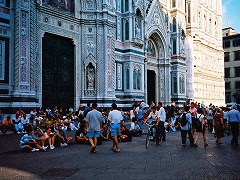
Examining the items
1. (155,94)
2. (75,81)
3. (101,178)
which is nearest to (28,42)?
(75,81)

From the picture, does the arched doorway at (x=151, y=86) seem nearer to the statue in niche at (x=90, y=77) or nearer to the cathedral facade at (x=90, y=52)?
the cathedral facade at (x=90, y=52)

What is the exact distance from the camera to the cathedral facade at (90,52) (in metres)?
19.8

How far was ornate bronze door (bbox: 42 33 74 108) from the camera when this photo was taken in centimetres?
2281

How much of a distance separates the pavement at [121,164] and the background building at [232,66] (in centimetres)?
5336

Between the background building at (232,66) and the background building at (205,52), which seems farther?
the background building at (232,66)

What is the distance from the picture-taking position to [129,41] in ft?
96.9

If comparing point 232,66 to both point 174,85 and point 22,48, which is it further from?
point 22,48

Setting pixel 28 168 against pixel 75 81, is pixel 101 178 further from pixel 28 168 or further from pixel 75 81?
pixel 75 81

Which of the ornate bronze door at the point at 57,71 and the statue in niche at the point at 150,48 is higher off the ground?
the statue in niche at the point at 150,48

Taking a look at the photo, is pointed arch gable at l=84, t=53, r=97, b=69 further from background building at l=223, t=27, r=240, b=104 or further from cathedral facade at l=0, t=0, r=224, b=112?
background building at l=223, t=27, r=240, b=104

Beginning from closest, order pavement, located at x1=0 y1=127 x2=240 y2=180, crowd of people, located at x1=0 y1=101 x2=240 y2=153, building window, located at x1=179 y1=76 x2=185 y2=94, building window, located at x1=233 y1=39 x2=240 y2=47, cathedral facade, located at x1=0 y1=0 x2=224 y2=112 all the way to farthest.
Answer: pavement, located at x1=0 y1=127 x2=240 y2=180 < crowd of people, located at x1=0 y1=101 x2=240 y2=153 < cathedral facade, located at x1=0 y1=0 x2=224 y2=112 < building window, located at x1=179 y1=76 x2=185 y2=94 < building window, located at x1=233 y1=39 x2=240 y2=47

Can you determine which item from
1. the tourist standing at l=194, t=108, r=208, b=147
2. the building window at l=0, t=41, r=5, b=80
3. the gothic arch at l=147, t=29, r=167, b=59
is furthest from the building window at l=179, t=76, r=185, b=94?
the tourist standing at l=194, t=108, r=208, b=147

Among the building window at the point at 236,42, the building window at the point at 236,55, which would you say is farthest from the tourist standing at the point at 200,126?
the building window at the point at 236,42

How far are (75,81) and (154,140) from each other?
12.1 meters
